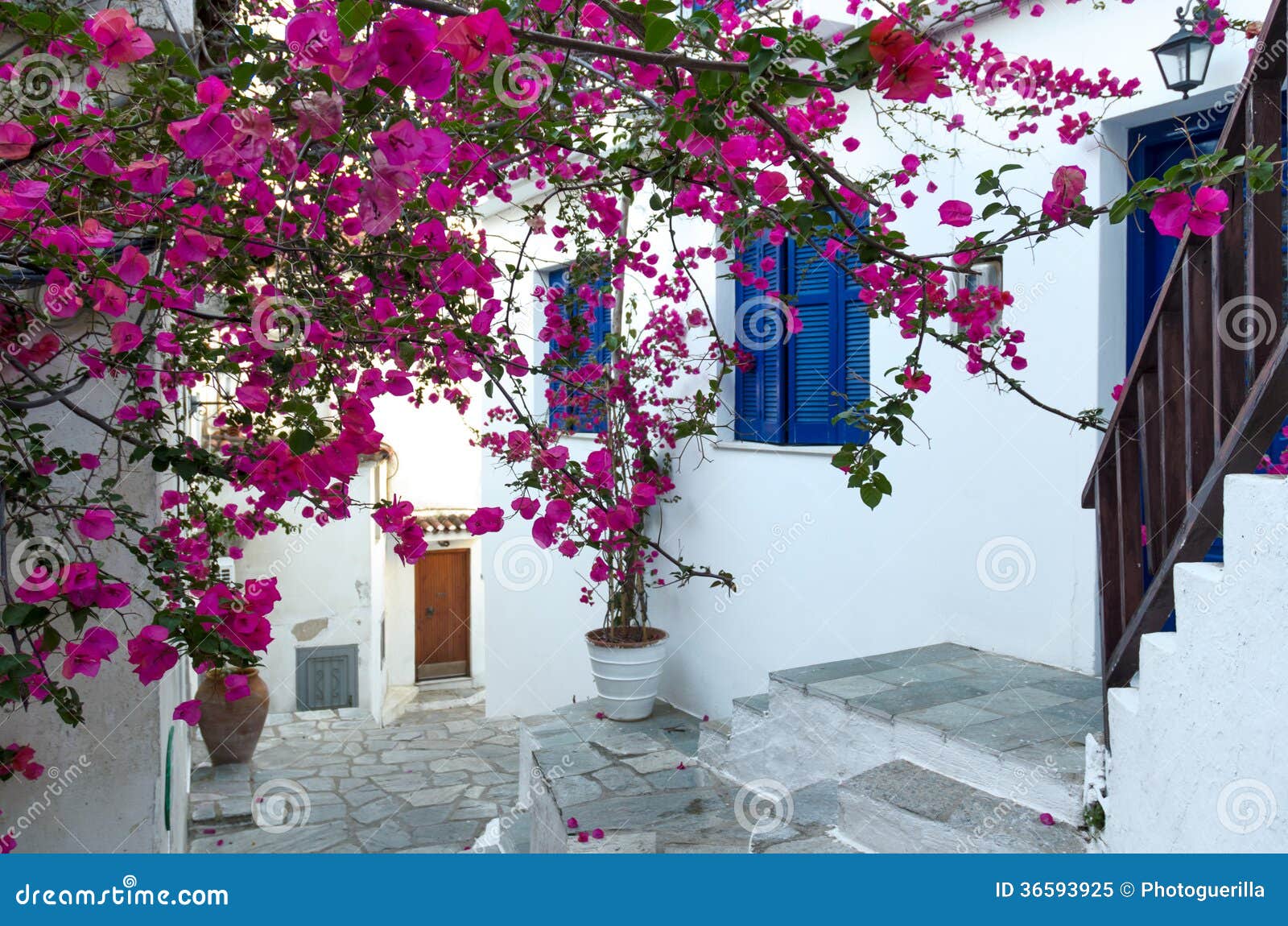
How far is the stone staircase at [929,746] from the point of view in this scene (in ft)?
9.77

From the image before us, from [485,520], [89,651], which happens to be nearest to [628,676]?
[485,520]

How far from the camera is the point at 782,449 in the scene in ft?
19.5

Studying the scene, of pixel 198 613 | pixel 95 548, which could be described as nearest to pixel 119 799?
pixel 95 548

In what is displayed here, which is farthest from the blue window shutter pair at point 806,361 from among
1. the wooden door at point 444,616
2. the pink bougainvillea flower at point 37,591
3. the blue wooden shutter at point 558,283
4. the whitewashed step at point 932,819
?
the wooden door at point 444,616

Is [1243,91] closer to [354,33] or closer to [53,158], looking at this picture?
[354,33]

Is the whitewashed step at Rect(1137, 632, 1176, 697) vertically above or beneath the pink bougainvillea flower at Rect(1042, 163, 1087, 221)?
beneath

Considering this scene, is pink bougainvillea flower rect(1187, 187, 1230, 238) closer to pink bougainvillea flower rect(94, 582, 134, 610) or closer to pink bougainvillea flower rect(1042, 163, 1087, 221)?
pink bougainvillea flower rect(1042, 163, 1087, 221)

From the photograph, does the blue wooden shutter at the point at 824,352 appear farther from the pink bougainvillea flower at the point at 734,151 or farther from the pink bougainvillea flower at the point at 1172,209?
the pink bougainvillea flower at the point at 1172,209

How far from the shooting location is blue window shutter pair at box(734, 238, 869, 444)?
5.64 meters

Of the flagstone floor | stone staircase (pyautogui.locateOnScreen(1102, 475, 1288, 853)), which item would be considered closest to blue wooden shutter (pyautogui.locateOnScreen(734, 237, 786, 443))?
the flagstone floor

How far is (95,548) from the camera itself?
122 inches

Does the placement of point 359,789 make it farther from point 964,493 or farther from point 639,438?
point 964,493

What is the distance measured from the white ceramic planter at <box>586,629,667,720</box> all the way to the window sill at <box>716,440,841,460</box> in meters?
1.38

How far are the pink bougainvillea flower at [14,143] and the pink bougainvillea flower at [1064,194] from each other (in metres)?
1.88
